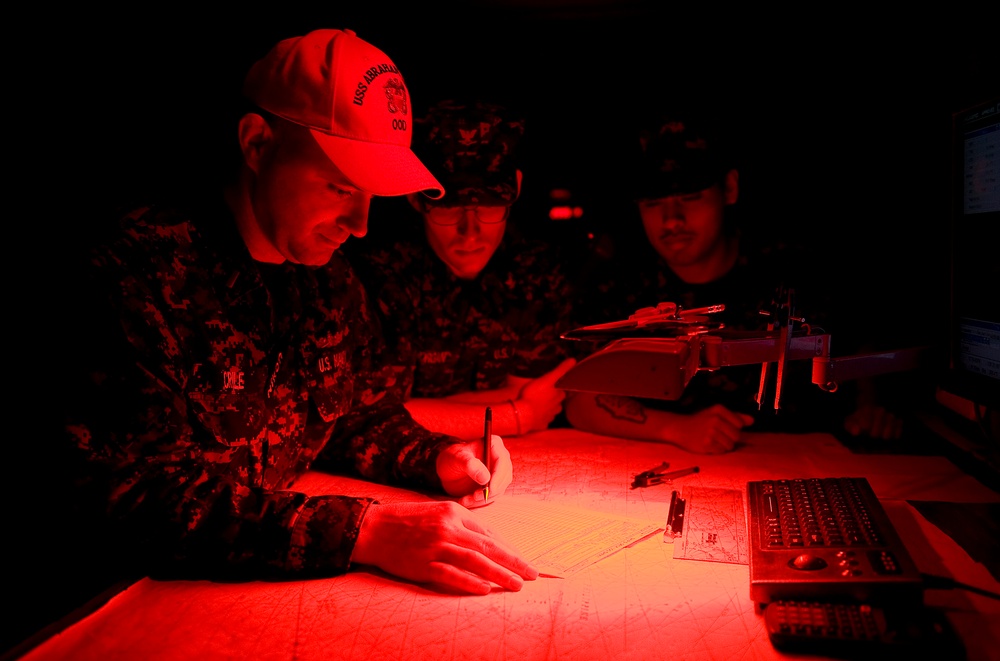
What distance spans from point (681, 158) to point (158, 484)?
1920 mm

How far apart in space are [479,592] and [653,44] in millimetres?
2470

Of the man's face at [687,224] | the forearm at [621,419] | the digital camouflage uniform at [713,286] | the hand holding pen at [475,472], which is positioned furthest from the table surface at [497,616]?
the man's face at [687,224]

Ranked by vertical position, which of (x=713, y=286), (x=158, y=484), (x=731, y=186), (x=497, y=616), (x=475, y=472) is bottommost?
(x=497, y=616)

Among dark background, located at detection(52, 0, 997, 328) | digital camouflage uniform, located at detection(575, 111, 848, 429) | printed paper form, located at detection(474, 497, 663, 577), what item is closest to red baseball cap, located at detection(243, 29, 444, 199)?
dark background, located at detection(52, 0, 997, 328)

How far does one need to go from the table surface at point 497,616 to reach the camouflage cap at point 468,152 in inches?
50.4

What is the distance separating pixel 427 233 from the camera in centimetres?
268

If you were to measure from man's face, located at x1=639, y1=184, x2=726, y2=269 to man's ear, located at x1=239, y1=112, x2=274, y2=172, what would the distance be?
4.50ft

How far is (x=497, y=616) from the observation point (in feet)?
4.25

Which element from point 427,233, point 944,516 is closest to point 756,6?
point 427,233

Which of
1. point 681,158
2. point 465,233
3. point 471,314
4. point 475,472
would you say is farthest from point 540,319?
point 475,472

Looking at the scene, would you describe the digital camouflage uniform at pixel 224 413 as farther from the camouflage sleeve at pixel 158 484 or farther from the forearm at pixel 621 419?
the forearm at pixel 621 419

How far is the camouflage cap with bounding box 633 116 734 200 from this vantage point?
2.46 m

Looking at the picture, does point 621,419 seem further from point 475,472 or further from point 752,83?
point 752,83

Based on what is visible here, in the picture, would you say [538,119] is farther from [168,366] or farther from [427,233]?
[168,366]
